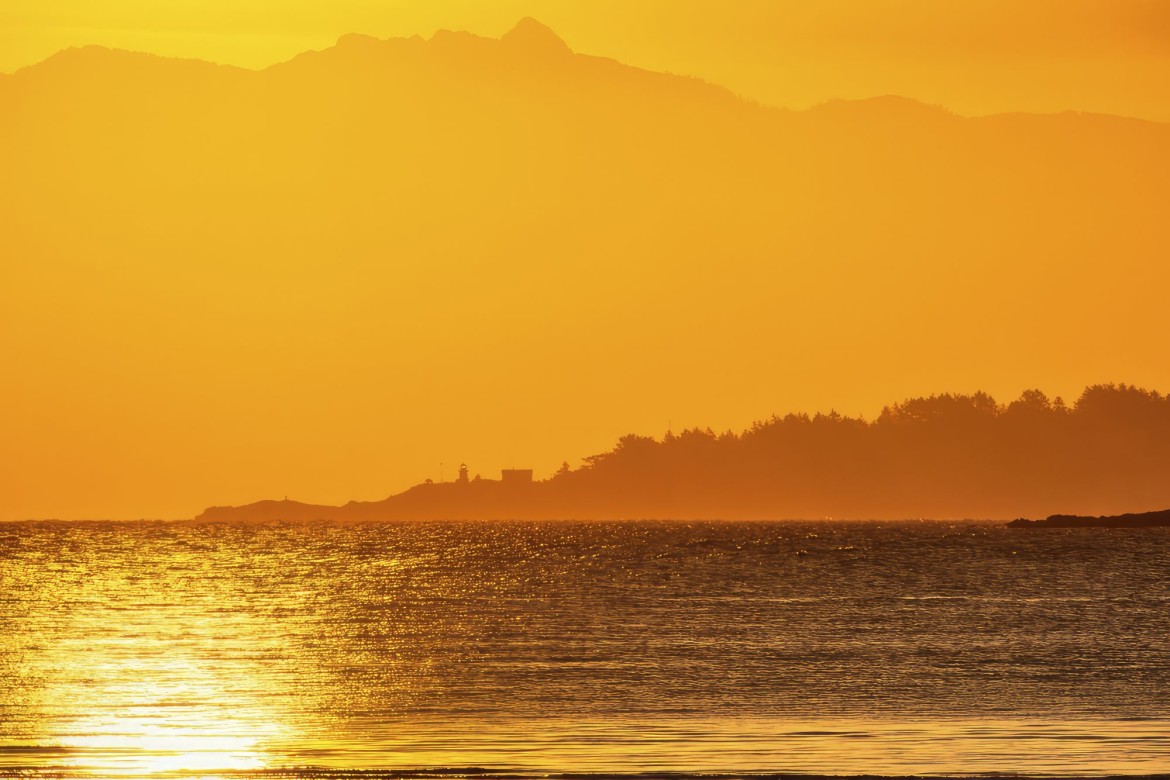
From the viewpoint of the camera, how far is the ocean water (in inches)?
1729

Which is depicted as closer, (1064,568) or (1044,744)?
(1044,744)

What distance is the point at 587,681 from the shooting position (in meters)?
63.7

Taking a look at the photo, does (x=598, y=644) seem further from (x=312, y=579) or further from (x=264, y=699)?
(x=312, y=579)

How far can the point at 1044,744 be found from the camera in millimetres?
46000

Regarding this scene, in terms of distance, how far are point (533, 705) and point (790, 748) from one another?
13.5 meters

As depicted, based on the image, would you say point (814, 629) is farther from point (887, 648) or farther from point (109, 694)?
point (109, 694)

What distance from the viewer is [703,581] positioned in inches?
5645

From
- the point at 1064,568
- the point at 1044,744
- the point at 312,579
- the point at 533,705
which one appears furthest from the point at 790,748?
the point at 1064,568

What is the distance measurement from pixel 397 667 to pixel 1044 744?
1297 inches

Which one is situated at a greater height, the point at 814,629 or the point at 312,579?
the point at 312,579

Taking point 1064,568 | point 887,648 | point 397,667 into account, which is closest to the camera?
point 397,667

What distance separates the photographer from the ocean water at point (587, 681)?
43.9 meters

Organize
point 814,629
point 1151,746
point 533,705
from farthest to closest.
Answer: point 814,629, point 533,705, point 1151,746

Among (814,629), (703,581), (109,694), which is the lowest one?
(109,694)
